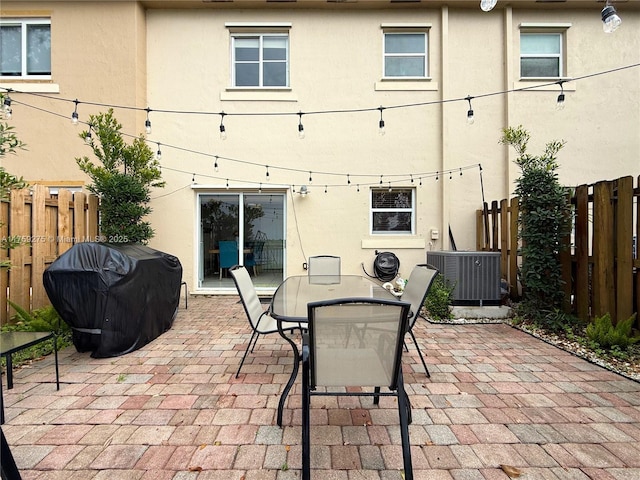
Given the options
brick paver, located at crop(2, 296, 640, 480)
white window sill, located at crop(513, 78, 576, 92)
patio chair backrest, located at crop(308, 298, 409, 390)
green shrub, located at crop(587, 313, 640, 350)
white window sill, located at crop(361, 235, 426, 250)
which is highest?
white window sill, located at crop(513, 78, 576, 92)

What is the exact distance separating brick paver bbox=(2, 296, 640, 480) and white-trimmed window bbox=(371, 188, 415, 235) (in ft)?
11.9

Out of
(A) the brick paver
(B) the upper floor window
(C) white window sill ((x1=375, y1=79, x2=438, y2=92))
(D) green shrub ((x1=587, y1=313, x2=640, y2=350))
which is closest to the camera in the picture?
(A) the brick paver

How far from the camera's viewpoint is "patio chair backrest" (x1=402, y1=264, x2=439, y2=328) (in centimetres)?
279

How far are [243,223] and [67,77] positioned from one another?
4493 millimetres

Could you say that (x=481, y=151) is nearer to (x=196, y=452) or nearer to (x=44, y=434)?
(x=196, y=452)

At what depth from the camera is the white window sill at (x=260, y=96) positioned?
21.2ft

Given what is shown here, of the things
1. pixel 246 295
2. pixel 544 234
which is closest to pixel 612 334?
pixel 544 234

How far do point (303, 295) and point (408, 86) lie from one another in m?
5.47

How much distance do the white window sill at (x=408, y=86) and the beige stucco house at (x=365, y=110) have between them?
0.03m

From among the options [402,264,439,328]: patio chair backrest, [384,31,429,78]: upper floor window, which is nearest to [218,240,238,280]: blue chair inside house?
[402,264,439,328]: patio chair backrest

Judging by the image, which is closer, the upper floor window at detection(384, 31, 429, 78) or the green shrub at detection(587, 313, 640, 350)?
the green shrub at detection(587, 313, 640, 350)

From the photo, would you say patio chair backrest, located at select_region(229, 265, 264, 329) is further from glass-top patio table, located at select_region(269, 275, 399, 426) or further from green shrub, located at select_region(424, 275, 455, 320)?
green shrub, located at select_region(424, 275, 455, 320)

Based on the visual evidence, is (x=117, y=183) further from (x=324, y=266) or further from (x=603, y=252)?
(x=603, y=252)

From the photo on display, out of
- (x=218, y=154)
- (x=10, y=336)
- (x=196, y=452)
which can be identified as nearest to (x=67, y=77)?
(x=218, y=154)
